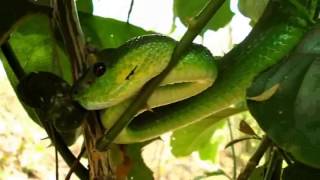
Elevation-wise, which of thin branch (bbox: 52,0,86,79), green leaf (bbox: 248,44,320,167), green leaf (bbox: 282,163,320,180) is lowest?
green leaf (bbox: 282,163,320,180)

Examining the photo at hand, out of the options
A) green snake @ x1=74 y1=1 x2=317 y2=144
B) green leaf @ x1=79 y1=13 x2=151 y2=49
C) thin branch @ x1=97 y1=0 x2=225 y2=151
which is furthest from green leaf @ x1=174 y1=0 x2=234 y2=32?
thin branch @ x1=97 y1=0 x2=225 y2=151

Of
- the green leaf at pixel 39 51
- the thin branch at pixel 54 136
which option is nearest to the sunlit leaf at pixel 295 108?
the thin branch at pixel 54 136

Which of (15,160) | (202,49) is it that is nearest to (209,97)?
(202,49)

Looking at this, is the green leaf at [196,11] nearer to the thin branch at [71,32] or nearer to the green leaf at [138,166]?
the green leaf at [138,166]

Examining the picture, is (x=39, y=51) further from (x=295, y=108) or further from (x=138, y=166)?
(x=295, y=108)

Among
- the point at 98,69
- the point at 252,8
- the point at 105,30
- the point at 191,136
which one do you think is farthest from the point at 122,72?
the point at 191,136

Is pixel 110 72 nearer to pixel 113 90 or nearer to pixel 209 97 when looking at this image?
pixel 113 90

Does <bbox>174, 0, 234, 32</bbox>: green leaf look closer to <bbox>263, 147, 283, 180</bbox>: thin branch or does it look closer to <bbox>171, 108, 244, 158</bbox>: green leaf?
<bbox>171, 108, 244, 158</bbox>: green leaf
